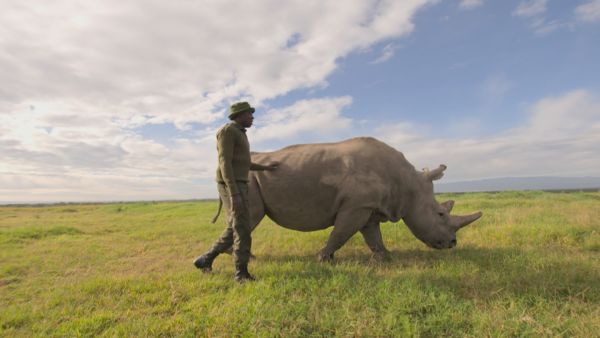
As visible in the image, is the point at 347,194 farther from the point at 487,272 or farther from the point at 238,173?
the point at 487,272

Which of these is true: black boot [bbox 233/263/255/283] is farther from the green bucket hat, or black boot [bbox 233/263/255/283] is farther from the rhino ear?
the rhino ear

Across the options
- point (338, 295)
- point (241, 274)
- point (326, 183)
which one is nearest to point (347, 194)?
point (326, 183)

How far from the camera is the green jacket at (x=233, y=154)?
456cm

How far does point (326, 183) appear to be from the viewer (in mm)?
5520

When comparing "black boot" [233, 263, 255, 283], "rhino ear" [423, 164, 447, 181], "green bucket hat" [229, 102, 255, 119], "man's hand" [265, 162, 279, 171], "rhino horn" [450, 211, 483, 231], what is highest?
"green bucket hat" [229, 102, 255, 119]

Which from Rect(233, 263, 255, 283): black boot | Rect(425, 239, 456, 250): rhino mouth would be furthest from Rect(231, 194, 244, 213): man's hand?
Rect(425, 239, 456, 250): rhino mouth

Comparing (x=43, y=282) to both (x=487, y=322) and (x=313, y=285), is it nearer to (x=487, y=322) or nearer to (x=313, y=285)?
(x=313, y=285)

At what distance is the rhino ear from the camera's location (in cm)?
637

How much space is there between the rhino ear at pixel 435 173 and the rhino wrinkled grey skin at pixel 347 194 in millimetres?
228

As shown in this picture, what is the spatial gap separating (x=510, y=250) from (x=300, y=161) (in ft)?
13.2

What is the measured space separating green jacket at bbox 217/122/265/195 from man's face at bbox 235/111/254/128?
7cm

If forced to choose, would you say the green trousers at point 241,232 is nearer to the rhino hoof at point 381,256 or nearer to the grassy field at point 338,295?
the grassy field at point 338,295

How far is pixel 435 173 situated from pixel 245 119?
3.84m

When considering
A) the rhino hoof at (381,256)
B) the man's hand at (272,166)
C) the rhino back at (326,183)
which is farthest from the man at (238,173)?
the rhino hoof at (381,256)
